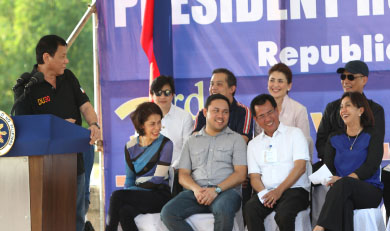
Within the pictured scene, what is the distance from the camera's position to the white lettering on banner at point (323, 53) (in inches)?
213

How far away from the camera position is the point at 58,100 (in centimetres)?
413

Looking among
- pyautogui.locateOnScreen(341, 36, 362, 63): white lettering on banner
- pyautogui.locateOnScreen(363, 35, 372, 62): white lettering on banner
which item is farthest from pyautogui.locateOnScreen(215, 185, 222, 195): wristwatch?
pyautogui.locateOnScreen(363, 35, 372, 62): white lettering on banner

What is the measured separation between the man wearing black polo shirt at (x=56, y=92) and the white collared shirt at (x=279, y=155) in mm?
1199

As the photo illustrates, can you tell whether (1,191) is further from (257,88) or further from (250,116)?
(257,88)

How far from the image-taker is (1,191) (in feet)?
9.90

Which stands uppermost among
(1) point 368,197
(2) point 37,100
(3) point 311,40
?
(3) point 311,40

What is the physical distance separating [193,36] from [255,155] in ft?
5.28

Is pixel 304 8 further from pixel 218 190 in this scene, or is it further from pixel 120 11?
pixel 218 190

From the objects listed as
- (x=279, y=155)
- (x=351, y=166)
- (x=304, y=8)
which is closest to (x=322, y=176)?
(x=351, y=166)

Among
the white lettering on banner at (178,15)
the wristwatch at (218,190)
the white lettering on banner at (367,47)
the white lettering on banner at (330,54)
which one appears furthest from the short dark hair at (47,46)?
the white lettering on banner at (367,47)

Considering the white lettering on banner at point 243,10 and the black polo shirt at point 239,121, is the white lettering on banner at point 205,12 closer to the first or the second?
the white lettering on banner at point 243,10

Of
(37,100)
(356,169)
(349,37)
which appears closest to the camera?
(37,100)

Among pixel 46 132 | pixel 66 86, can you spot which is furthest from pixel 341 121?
pixel 46 132

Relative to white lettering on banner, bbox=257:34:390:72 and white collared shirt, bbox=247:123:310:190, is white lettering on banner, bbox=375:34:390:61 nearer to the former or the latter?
white lettering on banner, bbox=257:34:390:72
